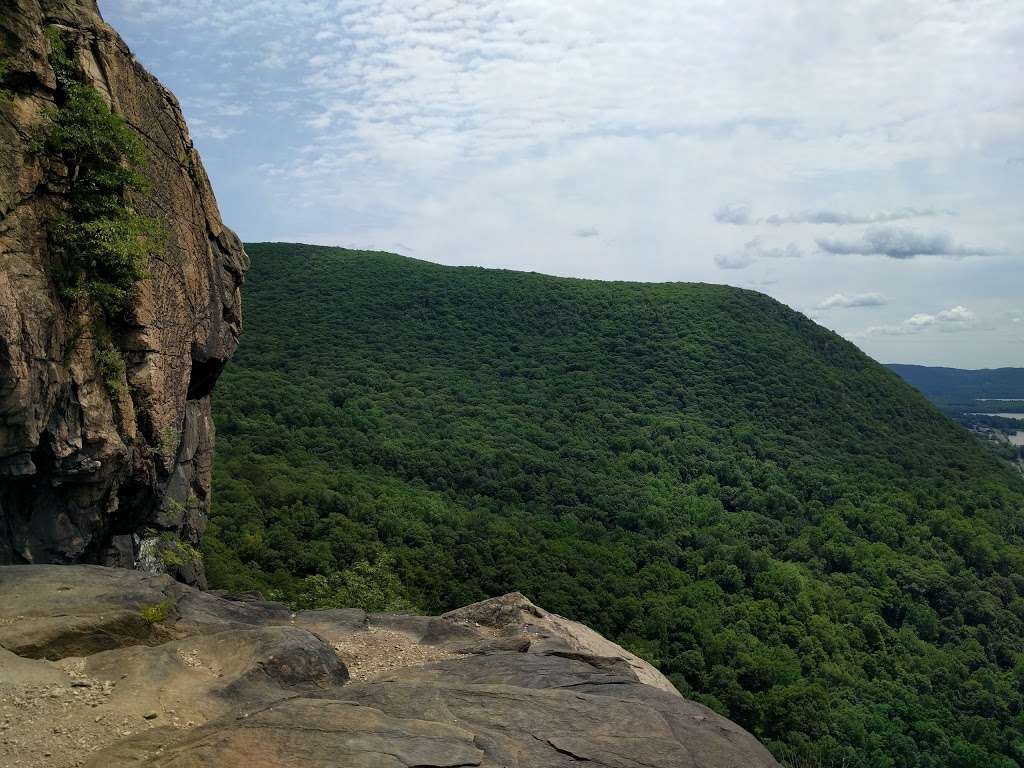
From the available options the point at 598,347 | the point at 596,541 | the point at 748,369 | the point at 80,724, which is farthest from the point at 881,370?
the point at 80,724

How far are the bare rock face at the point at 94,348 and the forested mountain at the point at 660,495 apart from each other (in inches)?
638

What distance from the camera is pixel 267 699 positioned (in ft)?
31.2

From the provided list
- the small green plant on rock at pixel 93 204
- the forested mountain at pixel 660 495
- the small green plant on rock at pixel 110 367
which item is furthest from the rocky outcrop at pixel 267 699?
the forested mountain at pixel 660 495

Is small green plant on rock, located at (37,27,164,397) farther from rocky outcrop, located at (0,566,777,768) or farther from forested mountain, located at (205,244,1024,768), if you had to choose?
forested mountain, located at (205,244,1024,768)

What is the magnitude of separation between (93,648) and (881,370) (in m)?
103

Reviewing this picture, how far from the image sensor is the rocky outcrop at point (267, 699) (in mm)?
7953

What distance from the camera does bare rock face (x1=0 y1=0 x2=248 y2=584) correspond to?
11.9 m

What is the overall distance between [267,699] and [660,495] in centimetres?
5939

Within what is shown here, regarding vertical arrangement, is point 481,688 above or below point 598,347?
below

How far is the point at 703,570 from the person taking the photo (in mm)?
55625

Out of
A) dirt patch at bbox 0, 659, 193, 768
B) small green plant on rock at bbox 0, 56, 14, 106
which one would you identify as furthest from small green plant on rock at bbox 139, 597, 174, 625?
small green plant on rock at bbox 0, 56, 14, 106

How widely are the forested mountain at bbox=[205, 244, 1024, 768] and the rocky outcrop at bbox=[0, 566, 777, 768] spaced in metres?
20.8

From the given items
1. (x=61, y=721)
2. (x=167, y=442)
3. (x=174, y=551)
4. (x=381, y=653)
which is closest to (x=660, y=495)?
(x=174, y=551)

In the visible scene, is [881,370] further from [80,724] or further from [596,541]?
[80,724]
